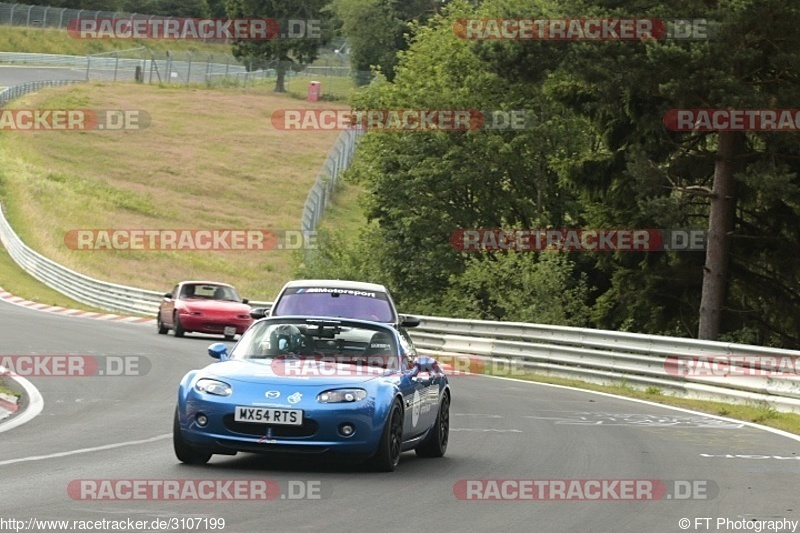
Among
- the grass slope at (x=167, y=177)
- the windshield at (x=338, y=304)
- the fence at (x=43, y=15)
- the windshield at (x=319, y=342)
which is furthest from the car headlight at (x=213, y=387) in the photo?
the fence at (x=43, y=15)

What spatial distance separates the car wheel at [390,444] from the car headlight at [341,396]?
277mm

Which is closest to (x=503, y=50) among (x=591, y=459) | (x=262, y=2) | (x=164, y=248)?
(x=591, y=459)

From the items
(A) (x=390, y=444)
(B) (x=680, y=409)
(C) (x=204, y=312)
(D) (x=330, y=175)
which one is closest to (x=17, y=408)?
(A) (x=390, y=444)

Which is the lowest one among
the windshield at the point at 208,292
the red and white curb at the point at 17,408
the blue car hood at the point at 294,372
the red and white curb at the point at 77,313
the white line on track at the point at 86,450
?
the red and white curb at the point at 77,313

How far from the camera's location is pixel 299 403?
11539mm

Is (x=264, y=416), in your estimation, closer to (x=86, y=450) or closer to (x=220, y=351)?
(x=220, y=351)

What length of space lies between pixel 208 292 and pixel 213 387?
2225cm

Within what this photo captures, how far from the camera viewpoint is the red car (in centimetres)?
3186

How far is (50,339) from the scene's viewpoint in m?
28.0

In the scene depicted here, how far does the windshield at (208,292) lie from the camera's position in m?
33.0

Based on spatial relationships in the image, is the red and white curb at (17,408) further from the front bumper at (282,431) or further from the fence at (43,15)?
the fence at (43,15)

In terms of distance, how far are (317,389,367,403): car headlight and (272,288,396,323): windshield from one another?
283 inches

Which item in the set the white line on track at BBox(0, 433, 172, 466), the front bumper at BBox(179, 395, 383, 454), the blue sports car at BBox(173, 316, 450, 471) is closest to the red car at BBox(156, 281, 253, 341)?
the white line on track at BBox(0, 433, 172, 466)

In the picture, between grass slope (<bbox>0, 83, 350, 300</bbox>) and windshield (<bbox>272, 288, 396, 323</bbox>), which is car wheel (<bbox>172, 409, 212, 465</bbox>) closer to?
windshield (<bbox>272, 288, 396, 323</bbox>)
